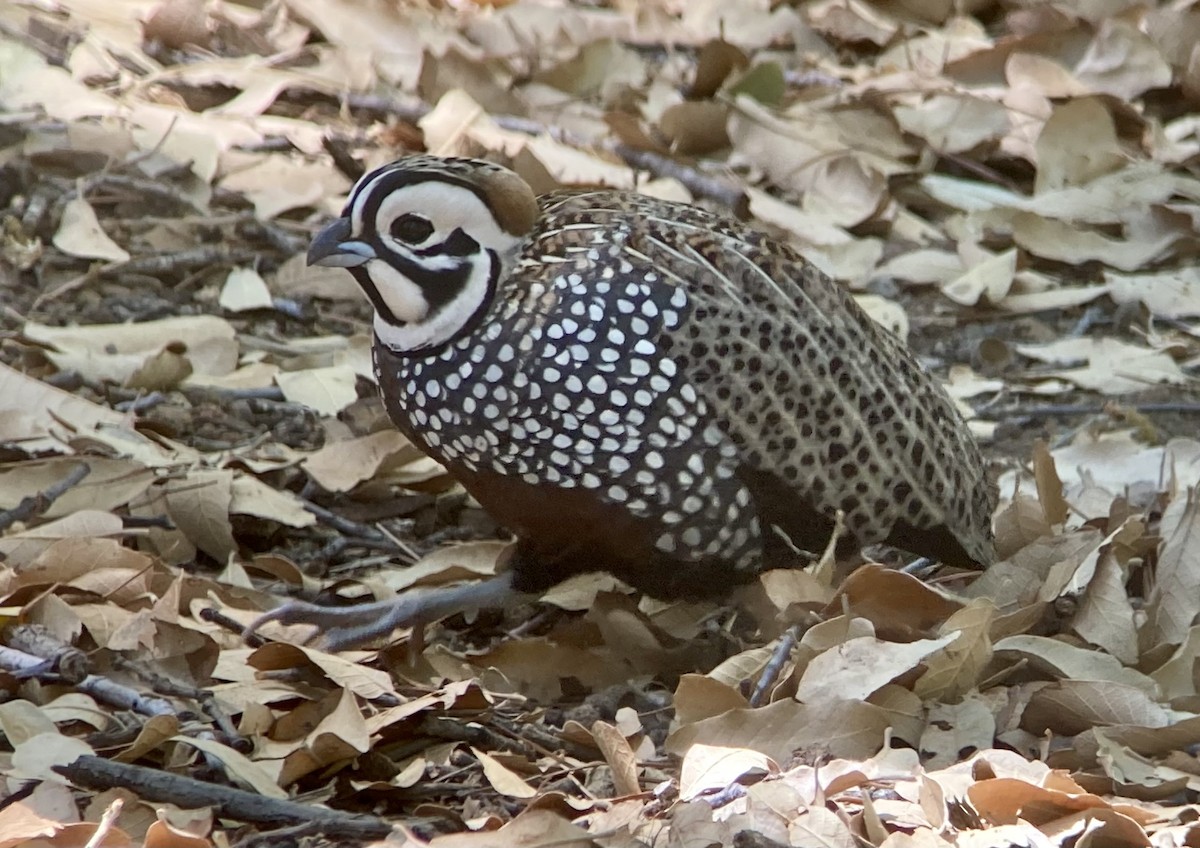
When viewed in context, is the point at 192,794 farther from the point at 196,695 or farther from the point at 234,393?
the point at 234,393

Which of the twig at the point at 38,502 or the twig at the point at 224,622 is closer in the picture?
the twig at the point at 224,622

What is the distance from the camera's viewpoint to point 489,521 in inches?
147

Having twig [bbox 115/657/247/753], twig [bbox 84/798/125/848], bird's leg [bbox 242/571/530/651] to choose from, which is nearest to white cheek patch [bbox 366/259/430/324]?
bird's leg [bbox 242/571/530/651]

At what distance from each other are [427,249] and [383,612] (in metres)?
0.70

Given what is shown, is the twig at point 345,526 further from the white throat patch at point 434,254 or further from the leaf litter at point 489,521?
the white throat patch at point 434,254

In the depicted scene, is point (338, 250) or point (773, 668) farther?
point (338, 250)

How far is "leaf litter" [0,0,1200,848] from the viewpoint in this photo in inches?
98.5

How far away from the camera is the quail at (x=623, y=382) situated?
2.85m

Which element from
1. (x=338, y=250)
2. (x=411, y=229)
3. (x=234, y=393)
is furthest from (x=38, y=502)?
(x=411, y=229)

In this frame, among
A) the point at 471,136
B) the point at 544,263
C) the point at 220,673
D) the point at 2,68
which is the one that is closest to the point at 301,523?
the point at 220,673

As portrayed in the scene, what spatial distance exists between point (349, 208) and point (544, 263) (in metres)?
0.35

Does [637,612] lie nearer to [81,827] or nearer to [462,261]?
[462,261]

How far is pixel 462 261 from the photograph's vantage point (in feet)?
9.52

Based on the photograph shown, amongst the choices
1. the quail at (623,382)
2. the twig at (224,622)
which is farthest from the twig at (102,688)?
the quail at (623,382)
